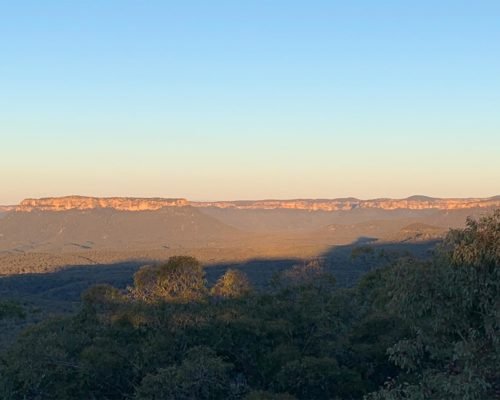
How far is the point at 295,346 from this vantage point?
20641 mm

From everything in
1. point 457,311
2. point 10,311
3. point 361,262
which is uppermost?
point 457,311

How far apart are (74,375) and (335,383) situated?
25.4 ft

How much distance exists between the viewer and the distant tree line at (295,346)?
12688 mm

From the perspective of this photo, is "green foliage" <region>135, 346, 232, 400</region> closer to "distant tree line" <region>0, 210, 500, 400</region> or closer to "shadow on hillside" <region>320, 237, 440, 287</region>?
"distant tree line" <region>0, 210, 500, 400</region>

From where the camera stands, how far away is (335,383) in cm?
1844

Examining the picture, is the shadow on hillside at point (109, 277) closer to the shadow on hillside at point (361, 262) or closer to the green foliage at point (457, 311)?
the shadow on hillside at point (361, 262)

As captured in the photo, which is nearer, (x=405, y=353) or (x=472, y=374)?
(x=472, y=374)

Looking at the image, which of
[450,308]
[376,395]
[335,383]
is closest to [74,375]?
[335,383]

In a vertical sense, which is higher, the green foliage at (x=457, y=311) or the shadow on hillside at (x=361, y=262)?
the green foliage at (x=457, y=311)

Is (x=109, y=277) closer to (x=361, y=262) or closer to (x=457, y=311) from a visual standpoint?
(x=361, y=262)

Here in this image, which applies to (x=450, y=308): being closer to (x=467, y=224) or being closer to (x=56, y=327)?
(x=467, y=224)

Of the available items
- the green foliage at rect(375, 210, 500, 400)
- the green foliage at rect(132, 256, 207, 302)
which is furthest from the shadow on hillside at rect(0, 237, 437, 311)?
the green foliage at rect(375, 210, 500, 400)

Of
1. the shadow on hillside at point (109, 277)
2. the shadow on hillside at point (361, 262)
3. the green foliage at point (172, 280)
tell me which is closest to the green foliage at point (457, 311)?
the green foliage at point (172, 280)

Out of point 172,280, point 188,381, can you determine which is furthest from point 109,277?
point 188,381
